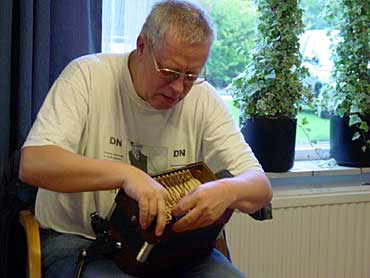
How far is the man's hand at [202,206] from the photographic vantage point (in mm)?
1318

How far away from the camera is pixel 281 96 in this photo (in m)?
2.36

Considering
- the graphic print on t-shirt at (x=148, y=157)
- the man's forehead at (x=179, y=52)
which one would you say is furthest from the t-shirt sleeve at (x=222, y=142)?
the man's forehead at (x=179, y=52)

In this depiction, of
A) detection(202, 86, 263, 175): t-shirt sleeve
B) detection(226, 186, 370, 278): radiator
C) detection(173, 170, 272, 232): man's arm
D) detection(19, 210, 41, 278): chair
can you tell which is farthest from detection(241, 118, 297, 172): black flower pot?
detection(19, 210, 41, 278): chair

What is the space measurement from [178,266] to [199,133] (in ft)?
1.33

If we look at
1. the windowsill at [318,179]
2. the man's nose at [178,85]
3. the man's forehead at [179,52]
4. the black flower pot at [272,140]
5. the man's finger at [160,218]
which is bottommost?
the windowsill at [318,179]

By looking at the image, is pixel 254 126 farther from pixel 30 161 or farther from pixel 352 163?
pixel 30 161

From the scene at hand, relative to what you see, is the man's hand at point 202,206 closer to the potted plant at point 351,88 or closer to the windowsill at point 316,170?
the windowsill at point 316,170

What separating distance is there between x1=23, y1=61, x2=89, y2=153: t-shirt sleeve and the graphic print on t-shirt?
6.4 inches

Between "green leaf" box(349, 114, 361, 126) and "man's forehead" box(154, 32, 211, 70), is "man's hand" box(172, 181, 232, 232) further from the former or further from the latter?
"green leaf" box(349, 114, 361, 126)

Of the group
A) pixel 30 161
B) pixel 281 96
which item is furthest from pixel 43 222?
pixel 281 96

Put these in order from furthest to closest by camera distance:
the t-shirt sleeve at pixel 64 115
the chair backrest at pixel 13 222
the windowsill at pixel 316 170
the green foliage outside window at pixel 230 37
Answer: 1. the green foliage outside window at pixel 230 37
2. the windowsill at pixel 316 170
3. the chair backrest at pixel 13 222
4. the t-shirt sleeve at pixel 64 115

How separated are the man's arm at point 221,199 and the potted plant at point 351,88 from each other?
107 centimetres

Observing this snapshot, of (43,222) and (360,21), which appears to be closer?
(43,222)

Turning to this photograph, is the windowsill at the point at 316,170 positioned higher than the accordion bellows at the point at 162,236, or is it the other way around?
the accordion bellows at the point at 162,236
